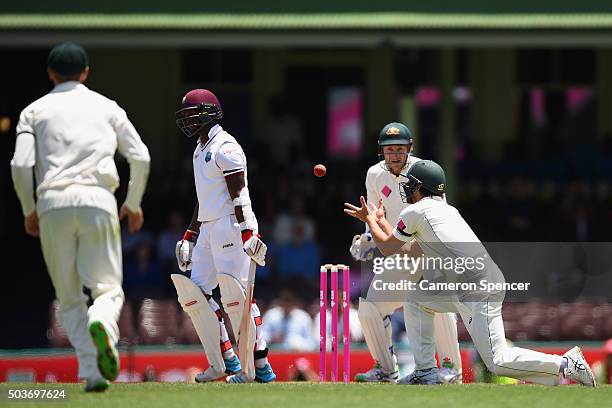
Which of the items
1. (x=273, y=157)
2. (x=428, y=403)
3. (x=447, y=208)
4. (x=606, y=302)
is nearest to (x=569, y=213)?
(x=606, y=302)

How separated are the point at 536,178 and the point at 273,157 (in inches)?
126

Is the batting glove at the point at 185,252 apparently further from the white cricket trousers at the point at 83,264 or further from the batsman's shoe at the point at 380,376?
the white cricket trousers at the point at 83,264

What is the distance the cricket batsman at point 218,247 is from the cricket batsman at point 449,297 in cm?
76

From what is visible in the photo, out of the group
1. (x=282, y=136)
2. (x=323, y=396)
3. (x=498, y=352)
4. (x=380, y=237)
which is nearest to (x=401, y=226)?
(x=380, y=237)

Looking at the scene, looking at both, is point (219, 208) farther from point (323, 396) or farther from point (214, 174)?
point (323, 396)

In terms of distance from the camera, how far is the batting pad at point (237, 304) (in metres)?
9.13

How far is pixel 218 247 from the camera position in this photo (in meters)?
9.15

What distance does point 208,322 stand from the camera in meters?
9.31

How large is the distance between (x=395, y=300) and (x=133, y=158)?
2.48 m

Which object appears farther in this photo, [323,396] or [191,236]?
[191,236]

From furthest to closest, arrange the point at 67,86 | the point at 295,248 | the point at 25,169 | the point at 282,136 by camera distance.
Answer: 1. the point at 282,136
2. the point at 295,248
3. the point at 67,86
4. the point at 25,169

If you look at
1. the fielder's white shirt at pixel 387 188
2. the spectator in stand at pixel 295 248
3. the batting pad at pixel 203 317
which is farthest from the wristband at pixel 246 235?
the spectator in stand at pixel 295 248

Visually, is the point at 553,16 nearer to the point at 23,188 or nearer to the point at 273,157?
the point at 273,157

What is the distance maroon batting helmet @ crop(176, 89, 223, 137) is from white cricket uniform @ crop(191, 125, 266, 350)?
0.08 metres
